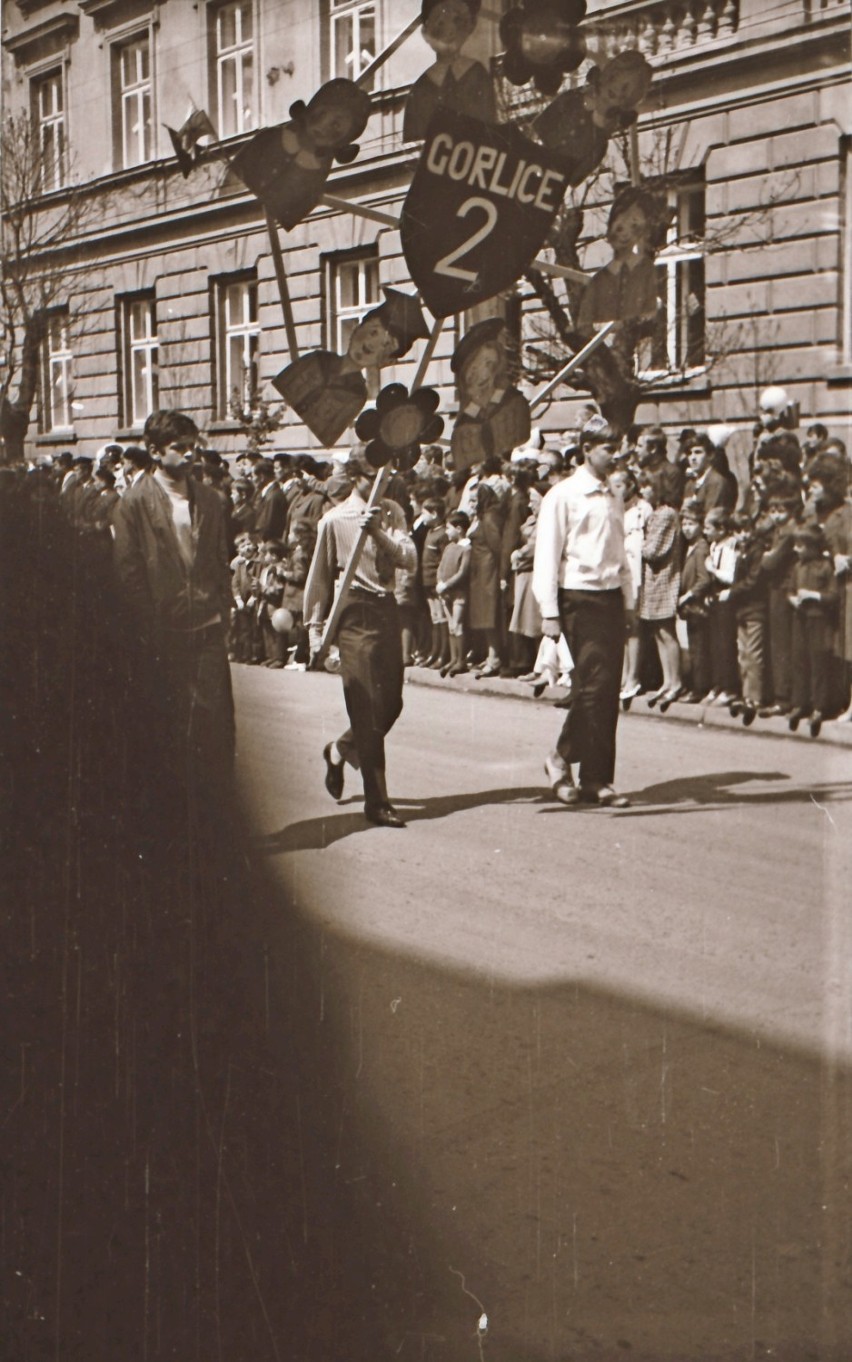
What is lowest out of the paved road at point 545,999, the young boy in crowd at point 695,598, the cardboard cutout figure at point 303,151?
the paved road at point 545,999

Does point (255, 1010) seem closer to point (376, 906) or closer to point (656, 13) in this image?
point (376, 906)

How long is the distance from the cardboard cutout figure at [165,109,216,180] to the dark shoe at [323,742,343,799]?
98 cm

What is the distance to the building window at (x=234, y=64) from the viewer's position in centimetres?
255

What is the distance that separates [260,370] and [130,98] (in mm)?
585

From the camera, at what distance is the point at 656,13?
94.1 inches

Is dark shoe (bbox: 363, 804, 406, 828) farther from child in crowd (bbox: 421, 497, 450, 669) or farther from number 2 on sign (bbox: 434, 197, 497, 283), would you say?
number 2 on sign (bbox: 434, 197, 497, 283)

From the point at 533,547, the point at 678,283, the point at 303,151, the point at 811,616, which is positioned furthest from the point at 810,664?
the point at 303,151

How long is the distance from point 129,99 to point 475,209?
71 centimetres

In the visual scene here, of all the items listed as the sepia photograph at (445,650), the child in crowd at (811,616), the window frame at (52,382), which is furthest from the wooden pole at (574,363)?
the window frame at (52,382)

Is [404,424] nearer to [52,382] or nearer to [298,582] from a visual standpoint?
[298,582]

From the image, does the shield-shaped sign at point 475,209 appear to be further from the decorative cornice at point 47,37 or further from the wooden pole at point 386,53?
the decorative cornice at point 47,37

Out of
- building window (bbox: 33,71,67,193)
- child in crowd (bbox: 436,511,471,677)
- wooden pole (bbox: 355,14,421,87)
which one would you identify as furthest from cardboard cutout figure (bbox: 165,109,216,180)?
child in crowd (bbox: 436,511,471,677)

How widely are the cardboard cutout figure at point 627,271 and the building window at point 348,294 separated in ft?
1.05

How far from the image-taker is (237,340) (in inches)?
100
